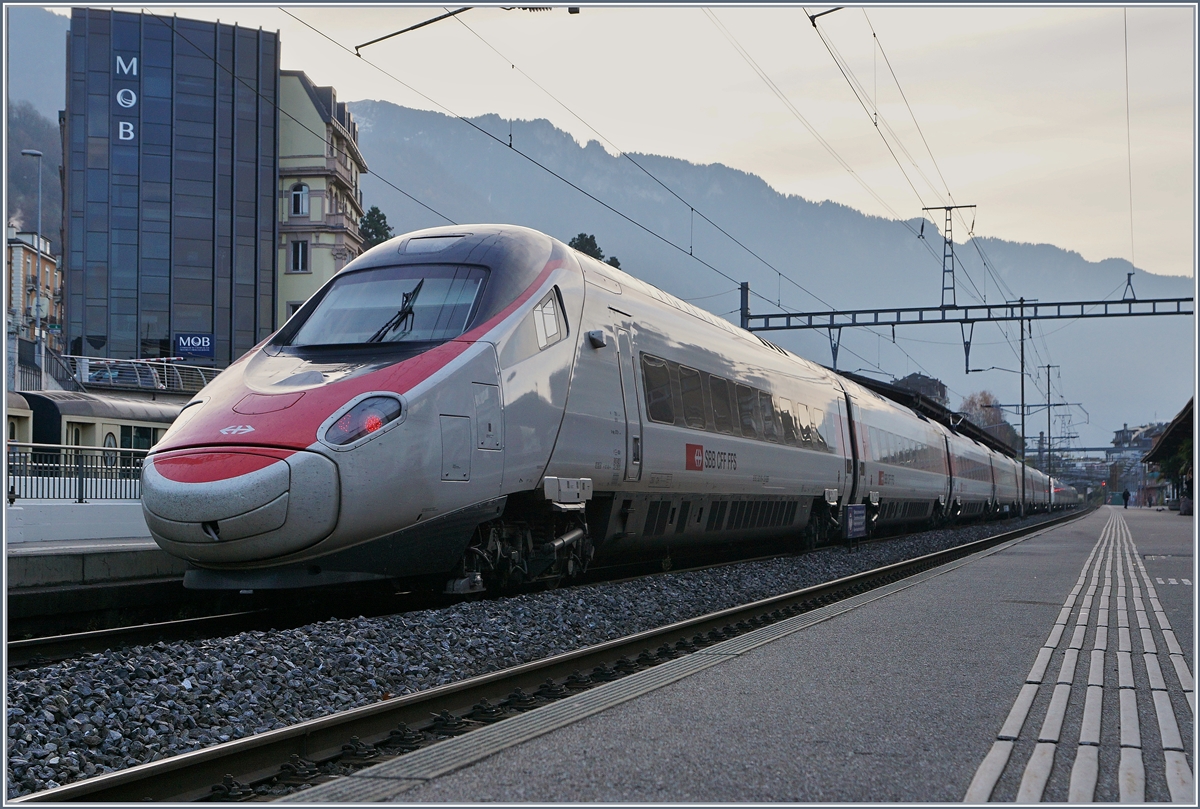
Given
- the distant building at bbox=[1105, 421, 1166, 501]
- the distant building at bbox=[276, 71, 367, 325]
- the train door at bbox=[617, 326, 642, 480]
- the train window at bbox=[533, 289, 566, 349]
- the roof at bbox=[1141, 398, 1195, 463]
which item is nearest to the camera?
the train window at bbox=[533, 289, 566, 349]

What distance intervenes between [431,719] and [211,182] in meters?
52.5

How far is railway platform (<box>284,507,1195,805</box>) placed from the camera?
14.9ft

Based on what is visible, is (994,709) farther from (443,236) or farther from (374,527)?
(443,236)

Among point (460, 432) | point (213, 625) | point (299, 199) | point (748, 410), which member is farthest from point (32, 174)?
point (460, 432)

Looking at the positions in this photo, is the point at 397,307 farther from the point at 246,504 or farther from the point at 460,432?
the point at 246,504

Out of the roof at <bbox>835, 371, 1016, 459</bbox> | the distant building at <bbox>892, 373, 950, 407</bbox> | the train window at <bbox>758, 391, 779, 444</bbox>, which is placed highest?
the distant building at <bbox>892, 373, 950, 407</bbox>

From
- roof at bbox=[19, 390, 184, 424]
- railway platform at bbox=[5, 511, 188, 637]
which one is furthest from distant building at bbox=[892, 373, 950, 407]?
railway platform at bbox=[5, 511, 188, 637]

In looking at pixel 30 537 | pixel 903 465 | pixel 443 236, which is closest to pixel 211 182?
pixel 903 465

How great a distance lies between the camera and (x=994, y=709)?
6133 mm

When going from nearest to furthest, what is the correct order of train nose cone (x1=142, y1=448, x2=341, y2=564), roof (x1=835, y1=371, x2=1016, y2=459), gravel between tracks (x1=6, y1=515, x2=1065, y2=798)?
gravel between tracks (x1=6, y1=515, x2=1065, y2=798) → train nose cone (x1=142, y1=448, x2=341, y2=564) → roof (x1=835, y1=371, x2=1016, y2=459)

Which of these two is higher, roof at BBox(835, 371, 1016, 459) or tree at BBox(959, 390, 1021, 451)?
tree at BBox(959, 390, 1021, 451)

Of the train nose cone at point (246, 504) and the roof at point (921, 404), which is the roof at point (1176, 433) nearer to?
the roof at point (921, 404)

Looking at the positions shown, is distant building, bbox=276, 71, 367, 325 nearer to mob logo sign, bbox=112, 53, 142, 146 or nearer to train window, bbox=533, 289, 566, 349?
mob logo sign, bbox=112, 53, 142, 146

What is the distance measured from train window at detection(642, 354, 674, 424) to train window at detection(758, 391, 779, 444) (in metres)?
3.96
